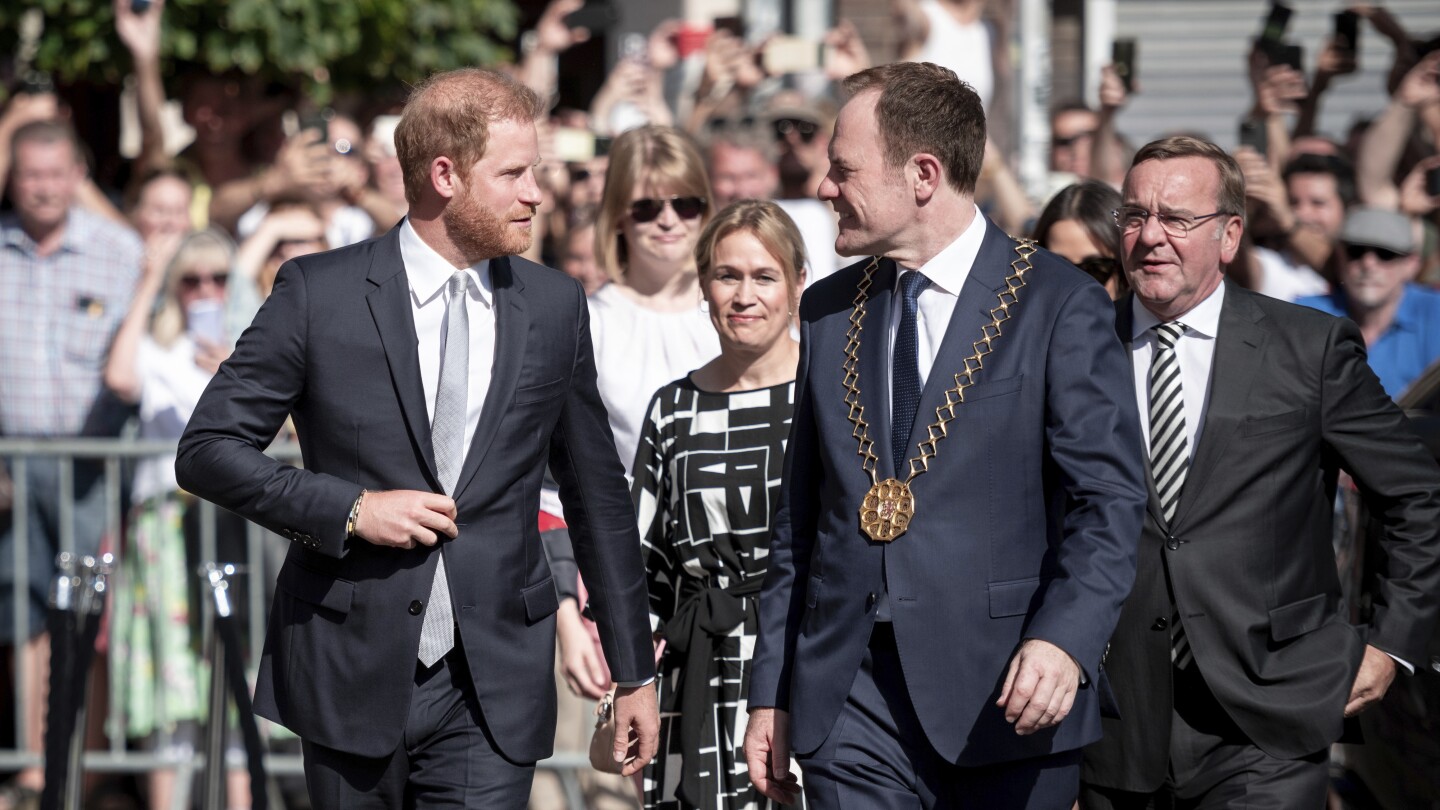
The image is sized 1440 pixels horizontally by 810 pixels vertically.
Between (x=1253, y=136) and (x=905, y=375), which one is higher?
(x=1253, y=136)

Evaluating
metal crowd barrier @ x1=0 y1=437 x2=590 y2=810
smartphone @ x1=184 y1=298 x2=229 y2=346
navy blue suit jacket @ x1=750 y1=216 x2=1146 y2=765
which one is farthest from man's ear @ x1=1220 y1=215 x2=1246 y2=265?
smartphone @ x1=184 y1=298 x2=229 y2=346

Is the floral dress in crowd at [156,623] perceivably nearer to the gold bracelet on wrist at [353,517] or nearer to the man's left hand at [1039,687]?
the gold bracelet on wrist at [353,517]

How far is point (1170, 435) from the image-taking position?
430cm

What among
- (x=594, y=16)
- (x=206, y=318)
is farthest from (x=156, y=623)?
(x=594, y=16)

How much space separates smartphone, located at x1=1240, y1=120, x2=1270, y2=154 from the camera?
26.9ft

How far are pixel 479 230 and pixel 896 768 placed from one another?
57.9 inches

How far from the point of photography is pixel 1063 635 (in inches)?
135

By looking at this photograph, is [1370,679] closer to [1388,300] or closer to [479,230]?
[479,230]

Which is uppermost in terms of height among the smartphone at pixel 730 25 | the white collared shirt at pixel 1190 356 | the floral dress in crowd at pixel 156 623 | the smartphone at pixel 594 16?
the smartphone at pixel 594 16

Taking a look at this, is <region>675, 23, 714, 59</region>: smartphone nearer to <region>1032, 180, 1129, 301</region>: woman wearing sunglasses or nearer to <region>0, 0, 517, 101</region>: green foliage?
<region>0, 0, 517, 101</region>: green foliage

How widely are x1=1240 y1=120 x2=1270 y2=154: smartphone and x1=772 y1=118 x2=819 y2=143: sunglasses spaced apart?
1.92 metres

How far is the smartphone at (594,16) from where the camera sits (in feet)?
56.0

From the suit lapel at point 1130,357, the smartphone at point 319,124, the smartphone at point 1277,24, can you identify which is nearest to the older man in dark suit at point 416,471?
the suit lapel at point 1130,357

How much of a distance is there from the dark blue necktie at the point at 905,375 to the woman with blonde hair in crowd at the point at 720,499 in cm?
111
